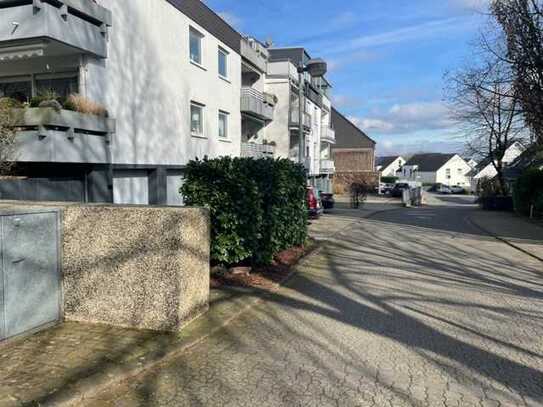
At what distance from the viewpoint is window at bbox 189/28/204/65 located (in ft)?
60.6

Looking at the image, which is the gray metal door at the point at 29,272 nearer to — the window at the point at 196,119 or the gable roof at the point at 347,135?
the window at the point at 196,119

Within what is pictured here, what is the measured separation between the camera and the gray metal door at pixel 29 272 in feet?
15.0

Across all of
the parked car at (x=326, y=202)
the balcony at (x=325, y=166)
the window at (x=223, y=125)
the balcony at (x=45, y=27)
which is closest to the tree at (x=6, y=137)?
the balcony at (x=45, y=27)

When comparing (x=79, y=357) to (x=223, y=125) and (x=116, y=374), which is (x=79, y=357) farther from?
(x=223, y=125)

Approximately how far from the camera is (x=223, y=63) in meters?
21.9

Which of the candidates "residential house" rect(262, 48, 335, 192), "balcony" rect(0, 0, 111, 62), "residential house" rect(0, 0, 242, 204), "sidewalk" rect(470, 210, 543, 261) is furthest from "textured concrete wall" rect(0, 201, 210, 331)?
"residential house" rect(262, 48, 335, 192)

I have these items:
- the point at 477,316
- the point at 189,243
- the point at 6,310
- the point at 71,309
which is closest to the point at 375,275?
the point at 477,316

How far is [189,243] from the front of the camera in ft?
16.5

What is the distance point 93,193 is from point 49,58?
416 cm

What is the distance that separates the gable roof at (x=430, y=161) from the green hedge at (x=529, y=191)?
265ft

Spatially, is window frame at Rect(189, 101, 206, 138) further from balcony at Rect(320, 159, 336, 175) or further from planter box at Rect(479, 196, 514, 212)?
balcony at Rect(320, 159, 336, 175)

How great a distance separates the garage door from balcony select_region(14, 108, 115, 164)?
2.48 m

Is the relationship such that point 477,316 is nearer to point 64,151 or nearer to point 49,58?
point 64,151

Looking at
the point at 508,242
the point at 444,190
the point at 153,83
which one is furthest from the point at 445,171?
the point at 153,83
